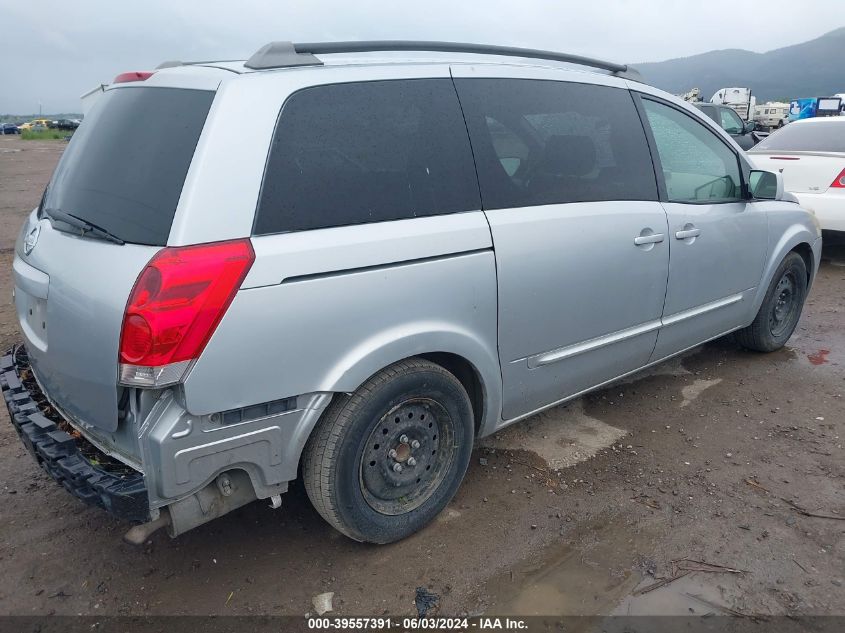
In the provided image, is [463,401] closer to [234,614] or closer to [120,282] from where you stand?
[234,614]

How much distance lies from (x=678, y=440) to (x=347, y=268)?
2.28m

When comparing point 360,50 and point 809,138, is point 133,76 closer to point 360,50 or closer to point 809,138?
point 360,50

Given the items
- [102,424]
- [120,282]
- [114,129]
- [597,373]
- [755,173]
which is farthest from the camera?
[755,173]

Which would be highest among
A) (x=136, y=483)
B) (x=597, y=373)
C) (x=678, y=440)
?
(x=136, y=483)

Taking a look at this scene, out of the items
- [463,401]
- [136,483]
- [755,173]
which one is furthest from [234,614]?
[755,173]

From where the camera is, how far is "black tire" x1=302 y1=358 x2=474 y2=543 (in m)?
2.38

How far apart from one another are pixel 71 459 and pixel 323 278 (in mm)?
1071

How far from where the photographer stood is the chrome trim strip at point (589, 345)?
3.02 m

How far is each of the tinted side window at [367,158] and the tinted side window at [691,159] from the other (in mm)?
1462

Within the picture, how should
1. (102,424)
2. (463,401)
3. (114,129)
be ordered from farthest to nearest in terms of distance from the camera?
1. (463,401)
2. (114,129)
3. (102,424)

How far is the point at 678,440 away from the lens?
3.61m

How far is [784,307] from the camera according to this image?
15.8 feet

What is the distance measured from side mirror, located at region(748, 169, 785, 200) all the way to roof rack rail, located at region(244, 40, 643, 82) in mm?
1381

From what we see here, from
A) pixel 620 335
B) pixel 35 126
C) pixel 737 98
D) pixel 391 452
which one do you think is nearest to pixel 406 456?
pixel 391 452
